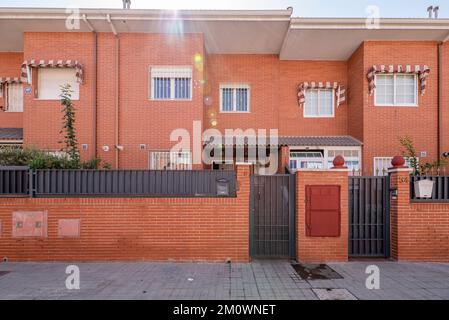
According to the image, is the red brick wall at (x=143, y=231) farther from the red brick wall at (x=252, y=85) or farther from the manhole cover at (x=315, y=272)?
the red brick wall at (x=252, y=85)

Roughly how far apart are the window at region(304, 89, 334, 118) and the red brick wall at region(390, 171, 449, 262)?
644cm

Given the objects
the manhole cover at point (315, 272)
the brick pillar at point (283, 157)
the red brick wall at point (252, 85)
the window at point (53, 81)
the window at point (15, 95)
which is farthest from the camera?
the red brick wall at point (252, 85)

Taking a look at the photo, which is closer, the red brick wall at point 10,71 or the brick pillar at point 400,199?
the brick pillar at point 400,199

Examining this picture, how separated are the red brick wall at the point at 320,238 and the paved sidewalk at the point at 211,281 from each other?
37cm

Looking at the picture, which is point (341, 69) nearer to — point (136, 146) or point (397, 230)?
point (397, 230)

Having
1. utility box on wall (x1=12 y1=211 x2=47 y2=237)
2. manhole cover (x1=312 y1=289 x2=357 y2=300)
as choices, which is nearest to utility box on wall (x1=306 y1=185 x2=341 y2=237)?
manhole cover (x1=312 y1=289 x2=357 y2=300)

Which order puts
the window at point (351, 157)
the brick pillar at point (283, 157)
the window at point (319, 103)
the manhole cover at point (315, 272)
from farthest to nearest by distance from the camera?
1. the window at point (319, 103)
2. the window at point (351, 157)
3. the brick pillar at point (283, 157)
4. the manhole cover at point (315, 272)

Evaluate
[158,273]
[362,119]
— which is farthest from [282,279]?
[362,119]

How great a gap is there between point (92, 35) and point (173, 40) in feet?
10.2

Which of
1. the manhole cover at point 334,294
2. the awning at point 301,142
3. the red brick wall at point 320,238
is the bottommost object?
the manhole cover at point 334,294

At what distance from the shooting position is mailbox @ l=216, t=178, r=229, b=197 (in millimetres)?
6824

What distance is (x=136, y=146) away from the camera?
1080 centimetres

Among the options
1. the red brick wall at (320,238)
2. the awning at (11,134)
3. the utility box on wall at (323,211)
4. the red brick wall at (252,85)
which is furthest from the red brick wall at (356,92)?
the awning at (11,134)

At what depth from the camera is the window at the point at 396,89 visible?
456 inches
